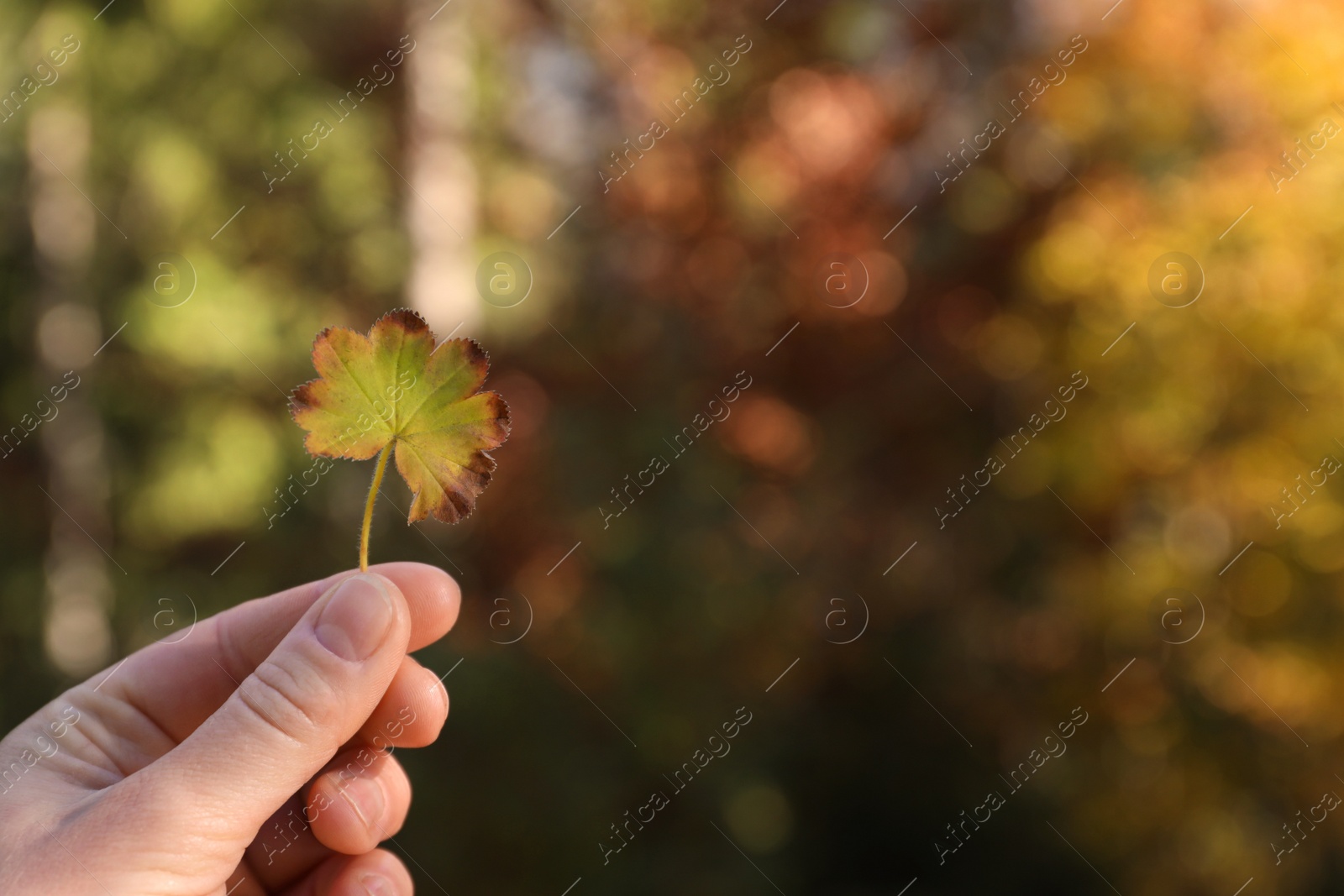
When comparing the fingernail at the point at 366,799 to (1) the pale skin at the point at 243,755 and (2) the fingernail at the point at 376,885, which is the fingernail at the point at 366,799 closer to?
(1) the pale skin at the point at 243,755

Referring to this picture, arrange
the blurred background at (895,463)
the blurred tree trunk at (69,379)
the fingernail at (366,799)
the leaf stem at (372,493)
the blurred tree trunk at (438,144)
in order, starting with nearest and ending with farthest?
the leaf stem at (372,493), the fingernail at (366,799), the blurred background at (895,463), the blurred tree trunk at (438,144), the blurred tree trunk at (69,379)

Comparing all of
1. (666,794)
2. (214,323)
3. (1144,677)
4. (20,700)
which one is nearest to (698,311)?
(666,794)

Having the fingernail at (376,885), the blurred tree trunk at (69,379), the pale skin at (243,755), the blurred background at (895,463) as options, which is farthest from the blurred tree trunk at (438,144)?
the fingernail at (376,885)

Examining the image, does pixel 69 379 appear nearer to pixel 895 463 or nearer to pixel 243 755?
pixel 895 463

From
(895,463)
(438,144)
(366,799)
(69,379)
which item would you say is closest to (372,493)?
(366,799)

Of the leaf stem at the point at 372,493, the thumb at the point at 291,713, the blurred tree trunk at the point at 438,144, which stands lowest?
the thumb at the point at 291,713

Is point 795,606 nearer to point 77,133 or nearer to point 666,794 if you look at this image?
point 666,794

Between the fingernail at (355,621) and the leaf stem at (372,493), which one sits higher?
the leaf stem at (372,493)

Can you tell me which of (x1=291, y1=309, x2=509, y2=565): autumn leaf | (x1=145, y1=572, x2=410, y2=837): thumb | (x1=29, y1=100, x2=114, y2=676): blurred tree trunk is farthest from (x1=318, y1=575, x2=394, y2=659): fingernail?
(x1=29, y1=100, x2=114, y2=676): blurred tree trunk
